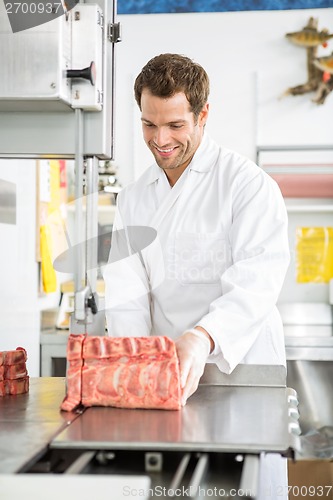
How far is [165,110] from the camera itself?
1.94 m

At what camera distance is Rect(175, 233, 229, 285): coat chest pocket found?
2025 millimetres

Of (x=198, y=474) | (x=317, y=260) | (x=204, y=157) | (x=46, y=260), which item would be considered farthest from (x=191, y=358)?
(x=317, y=260)

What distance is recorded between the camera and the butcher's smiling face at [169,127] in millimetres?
1941

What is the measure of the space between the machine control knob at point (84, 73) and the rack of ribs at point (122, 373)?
0.57 meters

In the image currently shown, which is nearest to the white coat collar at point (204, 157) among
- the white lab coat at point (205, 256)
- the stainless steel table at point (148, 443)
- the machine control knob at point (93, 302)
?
the white lab coat at point (205, 256)

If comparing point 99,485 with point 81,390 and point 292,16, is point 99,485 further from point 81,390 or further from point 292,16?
point 292,16

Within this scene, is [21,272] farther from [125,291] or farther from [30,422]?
[30,422]

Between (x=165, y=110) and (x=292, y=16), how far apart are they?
237cm

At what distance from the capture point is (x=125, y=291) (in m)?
2.14

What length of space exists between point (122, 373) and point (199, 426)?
24 centimetres

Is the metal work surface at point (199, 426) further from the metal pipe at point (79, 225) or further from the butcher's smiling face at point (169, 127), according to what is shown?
the butcher's smiling face at point (169, 127)

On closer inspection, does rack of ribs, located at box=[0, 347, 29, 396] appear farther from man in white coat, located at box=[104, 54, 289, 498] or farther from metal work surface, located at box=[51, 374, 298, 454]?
man in white coat, located at box=[104, 54, 289, 498]

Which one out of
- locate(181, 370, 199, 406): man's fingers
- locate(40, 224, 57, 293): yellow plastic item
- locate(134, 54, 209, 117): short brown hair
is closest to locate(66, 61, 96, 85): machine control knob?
locate(134, 54, 209, 117): short brown hair

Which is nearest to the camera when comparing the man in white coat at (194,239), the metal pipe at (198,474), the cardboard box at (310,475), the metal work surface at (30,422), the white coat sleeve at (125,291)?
the metal pipe at (198,474)
